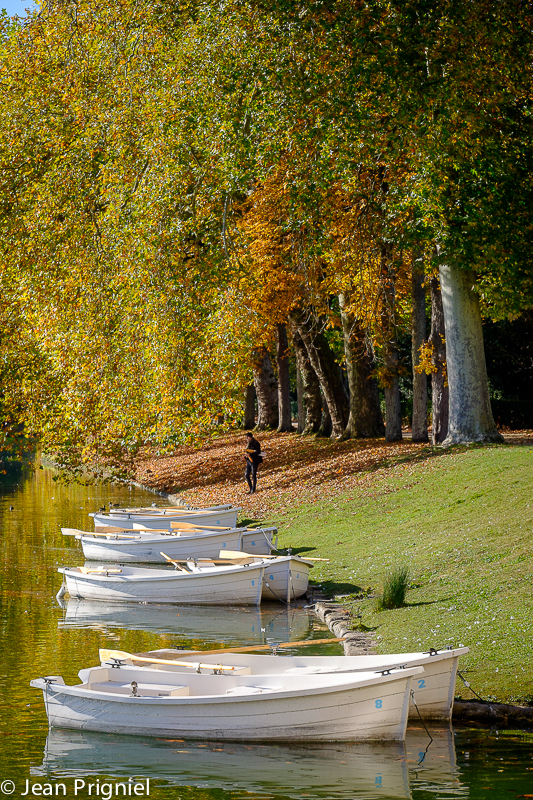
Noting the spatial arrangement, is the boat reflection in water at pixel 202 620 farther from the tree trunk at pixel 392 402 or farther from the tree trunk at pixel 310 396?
the tree trunk at pixel 310 396

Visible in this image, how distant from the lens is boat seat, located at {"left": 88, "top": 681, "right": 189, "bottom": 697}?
10.6m

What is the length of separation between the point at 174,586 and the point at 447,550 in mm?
5180

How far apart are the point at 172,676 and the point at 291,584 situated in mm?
6733

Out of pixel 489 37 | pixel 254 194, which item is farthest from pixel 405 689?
pixel 254 194

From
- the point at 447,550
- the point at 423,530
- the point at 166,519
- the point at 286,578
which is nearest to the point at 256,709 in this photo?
the point at 286,578

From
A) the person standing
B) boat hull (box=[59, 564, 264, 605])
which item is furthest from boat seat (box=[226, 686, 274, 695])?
the person standing

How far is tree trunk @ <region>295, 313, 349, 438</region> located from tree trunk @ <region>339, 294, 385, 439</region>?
0.69 metres

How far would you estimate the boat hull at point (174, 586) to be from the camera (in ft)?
58.2

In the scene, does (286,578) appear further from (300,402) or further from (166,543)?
(300,402)

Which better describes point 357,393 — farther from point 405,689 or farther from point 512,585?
point 405,689

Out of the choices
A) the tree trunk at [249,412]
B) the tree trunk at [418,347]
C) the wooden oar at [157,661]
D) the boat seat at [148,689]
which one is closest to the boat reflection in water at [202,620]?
the wooden oar at [157,661]

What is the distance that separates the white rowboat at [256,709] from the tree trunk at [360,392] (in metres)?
21.1

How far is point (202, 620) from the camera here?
16.7m

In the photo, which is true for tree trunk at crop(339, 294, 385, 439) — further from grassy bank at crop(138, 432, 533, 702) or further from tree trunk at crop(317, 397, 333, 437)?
tree trunk at crop(317, 397, 333, 437)
